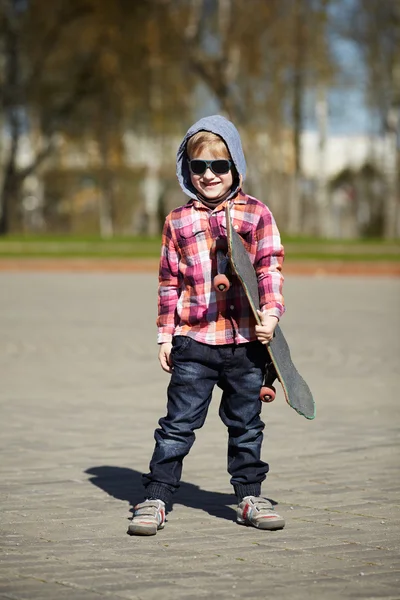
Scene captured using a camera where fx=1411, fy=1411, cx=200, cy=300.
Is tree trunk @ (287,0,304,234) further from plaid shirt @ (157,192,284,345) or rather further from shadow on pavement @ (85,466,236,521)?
plaid shirt @ (157,192,284,345)

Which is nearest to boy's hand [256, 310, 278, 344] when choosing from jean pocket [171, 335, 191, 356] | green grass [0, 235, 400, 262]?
jean pocket [171, 335, 191, 356]

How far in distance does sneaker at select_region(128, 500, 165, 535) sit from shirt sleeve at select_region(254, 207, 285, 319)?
810 millimetres

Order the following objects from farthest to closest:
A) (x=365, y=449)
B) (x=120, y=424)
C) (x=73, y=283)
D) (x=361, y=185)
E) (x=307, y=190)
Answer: (x=307, y=190) → (x=361, y=185) → (x=73, y=283) → (x=120, y=424) → (x=365, y=449)

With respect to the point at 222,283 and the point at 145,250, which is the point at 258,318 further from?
the point at 145,250

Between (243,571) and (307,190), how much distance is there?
2463 inches

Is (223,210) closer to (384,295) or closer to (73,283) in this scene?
(384,295)

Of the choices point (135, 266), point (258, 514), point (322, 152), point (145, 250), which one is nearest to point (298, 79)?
point (322, 152)

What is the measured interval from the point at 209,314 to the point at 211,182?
0.48 m

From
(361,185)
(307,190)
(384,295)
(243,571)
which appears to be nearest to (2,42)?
(361,185)

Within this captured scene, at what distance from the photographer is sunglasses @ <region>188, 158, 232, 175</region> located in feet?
16.7

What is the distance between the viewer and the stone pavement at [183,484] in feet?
14.3

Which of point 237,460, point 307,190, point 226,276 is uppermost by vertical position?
point 226,276

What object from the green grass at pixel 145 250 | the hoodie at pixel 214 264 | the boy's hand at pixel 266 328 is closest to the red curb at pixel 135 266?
the green grass at pixel 145 250

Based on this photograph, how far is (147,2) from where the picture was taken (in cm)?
4338
